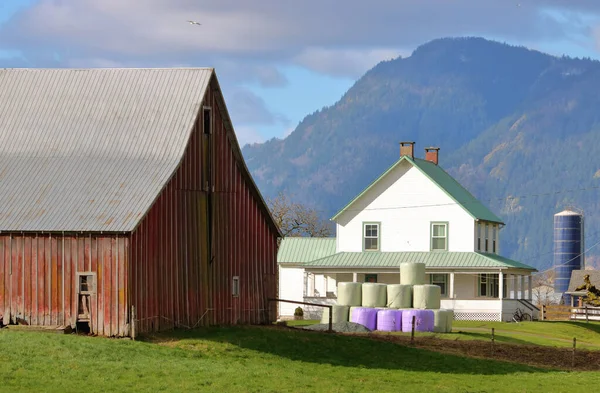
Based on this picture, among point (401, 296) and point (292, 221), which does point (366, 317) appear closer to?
point (401, 296)

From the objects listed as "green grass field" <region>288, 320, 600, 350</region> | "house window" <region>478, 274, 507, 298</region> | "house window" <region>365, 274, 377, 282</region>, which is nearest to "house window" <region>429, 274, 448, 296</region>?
"house window" <region>478, 274, 507, 298</region>

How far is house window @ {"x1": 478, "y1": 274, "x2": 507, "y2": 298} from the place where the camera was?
78.8 meters

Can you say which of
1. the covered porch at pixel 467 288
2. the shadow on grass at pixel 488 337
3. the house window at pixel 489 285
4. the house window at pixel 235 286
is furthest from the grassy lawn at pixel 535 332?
the house window at pixel 235 286

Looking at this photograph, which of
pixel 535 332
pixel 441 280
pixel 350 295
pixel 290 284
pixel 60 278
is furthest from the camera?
pixel 290 284

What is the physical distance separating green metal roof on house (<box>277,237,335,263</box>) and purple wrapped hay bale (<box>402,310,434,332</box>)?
25943 millimetres

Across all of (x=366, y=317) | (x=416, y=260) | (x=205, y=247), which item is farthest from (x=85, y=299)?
(x=416, y=260)

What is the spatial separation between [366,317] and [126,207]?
2050 centimetres

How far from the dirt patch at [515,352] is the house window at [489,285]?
2158 cm

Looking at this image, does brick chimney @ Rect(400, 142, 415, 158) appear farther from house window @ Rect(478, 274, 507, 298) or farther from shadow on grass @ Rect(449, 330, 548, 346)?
shadow on grass @ Rect(449, 330, 548, 346)

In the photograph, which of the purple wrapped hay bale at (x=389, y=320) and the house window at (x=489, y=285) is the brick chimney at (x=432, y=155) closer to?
the house window at (x=489, y=285)

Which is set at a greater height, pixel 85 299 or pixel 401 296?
pixel 85 299

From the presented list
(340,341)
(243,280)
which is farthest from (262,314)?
(340,341)

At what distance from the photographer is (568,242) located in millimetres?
153000

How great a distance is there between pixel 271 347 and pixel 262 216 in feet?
32.7
